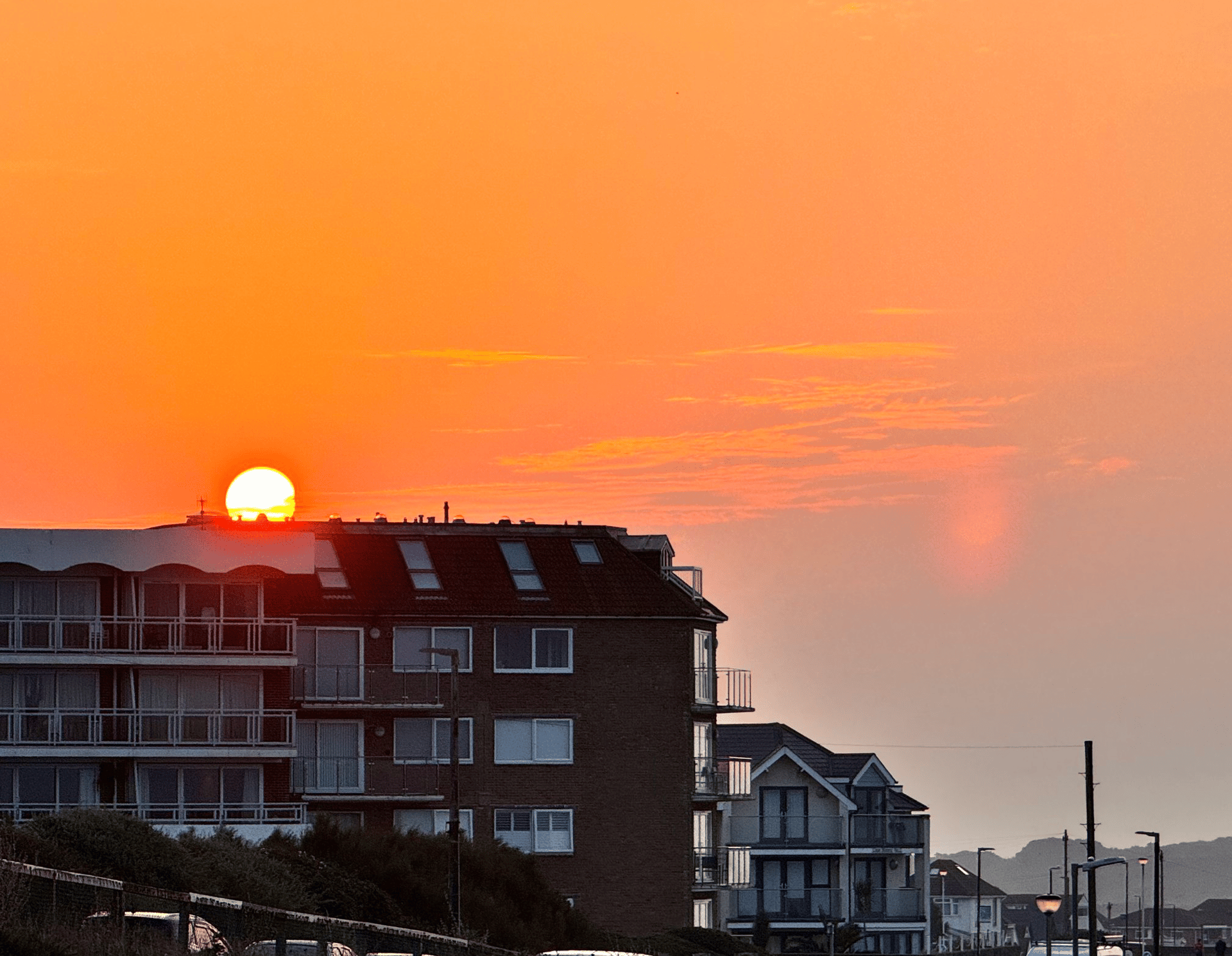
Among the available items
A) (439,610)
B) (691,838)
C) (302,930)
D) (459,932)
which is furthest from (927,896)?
(302,930)

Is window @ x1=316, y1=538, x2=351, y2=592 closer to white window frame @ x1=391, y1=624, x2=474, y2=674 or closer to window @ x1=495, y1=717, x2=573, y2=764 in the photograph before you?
white window frame @ x1=391, y1=624, x2=474, y2=674

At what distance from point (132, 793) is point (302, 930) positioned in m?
37.3

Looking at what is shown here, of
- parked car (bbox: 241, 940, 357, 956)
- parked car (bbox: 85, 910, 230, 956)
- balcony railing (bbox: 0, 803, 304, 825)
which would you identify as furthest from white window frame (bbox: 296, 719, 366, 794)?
parked car (bbox: 85, 910, 230, 956)

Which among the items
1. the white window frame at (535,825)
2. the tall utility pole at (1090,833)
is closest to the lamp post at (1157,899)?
the tall utility pole at (1090,833)

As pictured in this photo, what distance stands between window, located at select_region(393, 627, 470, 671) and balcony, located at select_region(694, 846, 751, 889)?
33.2ft

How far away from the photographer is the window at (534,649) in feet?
221

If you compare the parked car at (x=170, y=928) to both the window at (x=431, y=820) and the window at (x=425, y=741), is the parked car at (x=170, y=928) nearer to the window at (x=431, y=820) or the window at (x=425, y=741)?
the window at (x=431, y=820)

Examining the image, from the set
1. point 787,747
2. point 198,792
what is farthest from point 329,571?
point 787,747

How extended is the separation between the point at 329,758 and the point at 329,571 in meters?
6.37

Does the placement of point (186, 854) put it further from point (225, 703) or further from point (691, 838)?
point (691, 838)

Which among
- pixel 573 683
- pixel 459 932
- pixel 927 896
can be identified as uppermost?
pixel 573 683

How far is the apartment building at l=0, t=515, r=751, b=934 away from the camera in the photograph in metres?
61.7

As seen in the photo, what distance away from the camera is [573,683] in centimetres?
6775

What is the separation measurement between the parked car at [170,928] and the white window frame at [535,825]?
4388 cm
